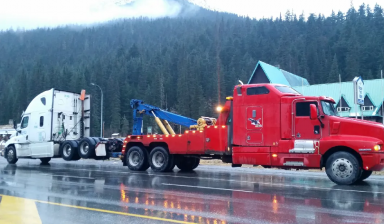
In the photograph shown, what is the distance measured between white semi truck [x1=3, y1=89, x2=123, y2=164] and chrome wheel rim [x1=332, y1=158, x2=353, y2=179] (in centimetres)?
1193

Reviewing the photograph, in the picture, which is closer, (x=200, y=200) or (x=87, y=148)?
(x=200, y=200)

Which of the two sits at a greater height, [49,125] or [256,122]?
[49,125]

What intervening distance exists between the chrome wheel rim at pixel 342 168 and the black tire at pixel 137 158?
843cm

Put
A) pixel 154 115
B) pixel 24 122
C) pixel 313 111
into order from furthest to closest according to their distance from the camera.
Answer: pixel 24 122 → pixel 154 115 → pixel 313 111

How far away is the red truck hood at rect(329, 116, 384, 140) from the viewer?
11.7m

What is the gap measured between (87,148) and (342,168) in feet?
43.5

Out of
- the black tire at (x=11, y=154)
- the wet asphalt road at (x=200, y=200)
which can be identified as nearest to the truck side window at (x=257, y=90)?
the wet asphalt road at (x=200, y=200)

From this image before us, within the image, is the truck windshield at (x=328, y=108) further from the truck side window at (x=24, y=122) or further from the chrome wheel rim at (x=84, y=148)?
the truck side window at (x=24, y=122)

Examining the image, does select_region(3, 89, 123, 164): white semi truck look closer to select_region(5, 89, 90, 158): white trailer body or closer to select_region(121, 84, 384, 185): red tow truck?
select_region(5, 89, 90, 158): white trailer body

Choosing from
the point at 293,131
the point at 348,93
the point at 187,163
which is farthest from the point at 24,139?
the point at 348,93

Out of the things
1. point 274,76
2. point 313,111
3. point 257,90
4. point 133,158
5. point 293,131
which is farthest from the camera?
point 274,76

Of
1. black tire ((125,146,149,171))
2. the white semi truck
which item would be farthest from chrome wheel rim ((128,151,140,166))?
the white semi truck

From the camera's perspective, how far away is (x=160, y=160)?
659 inches

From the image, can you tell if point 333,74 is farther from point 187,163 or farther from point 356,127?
point 356,127
